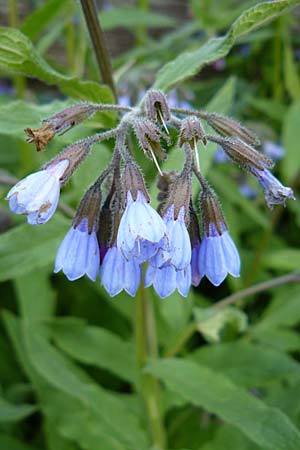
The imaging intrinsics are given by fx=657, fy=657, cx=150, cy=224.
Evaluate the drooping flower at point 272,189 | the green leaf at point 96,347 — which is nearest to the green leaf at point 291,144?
the green leaf at point 96,347

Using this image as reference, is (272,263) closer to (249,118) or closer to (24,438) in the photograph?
(24,438)

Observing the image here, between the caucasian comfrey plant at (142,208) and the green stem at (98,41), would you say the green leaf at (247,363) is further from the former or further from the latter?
the green stem at (98,41)

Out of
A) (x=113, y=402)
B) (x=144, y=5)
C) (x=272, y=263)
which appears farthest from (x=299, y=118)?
(x=113, y=402)

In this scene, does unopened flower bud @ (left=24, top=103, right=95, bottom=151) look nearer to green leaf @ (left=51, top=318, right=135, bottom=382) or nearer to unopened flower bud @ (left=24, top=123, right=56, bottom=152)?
unopened flower bud @ (left=24, top=123, right=56, bottom=152)

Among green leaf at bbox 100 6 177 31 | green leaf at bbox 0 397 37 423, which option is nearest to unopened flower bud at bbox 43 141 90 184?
green leaf at bbox 0 397 37 423

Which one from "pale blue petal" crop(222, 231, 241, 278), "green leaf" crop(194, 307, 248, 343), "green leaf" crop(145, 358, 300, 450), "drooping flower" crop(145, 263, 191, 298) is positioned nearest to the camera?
"drooping flower" crop(145, 263, 191, 298)

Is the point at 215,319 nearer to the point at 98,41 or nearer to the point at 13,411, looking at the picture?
the point at 13,411

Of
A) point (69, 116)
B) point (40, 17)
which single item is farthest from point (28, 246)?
point (40, 17)
